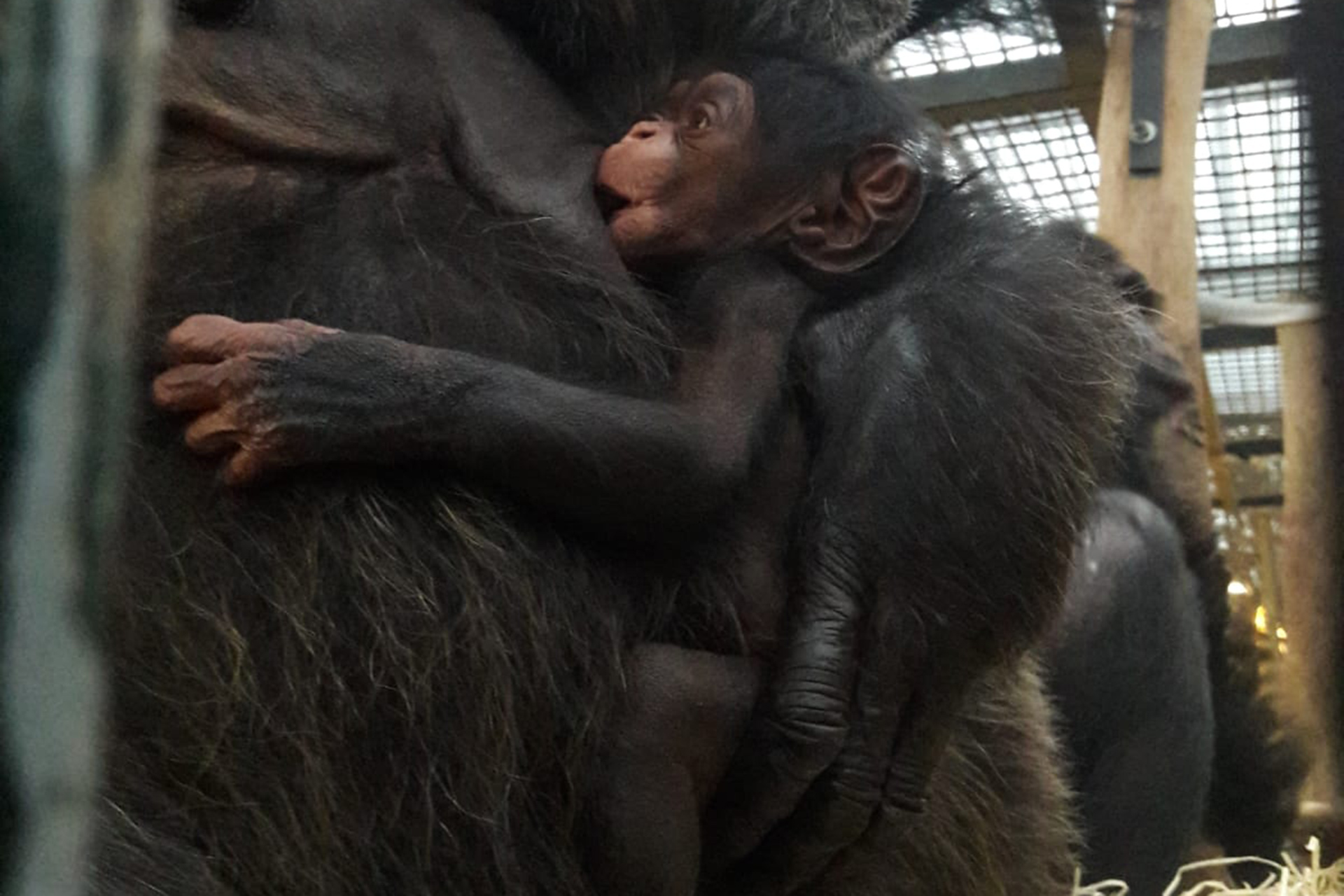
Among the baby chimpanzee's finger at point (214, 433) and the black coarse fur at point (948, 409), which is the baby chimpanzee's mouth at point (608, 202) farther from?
the baby chimpanzee's finger at point (214, 433)

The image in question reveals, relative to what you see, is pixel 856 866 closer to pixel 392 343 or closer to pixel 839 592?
pixel 839 592

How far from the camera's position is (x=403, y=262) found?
0.91m

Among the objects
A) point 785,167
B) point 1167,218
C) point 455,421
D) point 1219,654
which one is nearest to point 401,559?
point 455,421

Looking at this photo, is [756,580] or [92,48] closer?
[92,48]

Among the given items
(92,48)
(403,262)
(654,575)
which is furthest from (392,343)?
(92,48)

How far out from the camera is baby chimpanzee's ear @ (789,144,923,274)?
102 centimetres

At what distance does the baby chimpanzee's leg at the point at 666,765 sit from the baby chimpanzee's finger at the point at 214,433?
247 millimetres

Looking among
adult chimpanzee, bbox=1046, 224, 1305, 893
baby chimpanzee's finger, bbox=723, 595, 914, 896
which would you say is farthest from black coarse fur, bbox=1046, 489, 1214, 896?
baby chimpanzee's finger, bbox=723, 595, 914, 896

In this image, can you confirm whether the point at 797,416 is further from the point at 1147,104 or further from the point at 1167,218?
the point at 1167,218

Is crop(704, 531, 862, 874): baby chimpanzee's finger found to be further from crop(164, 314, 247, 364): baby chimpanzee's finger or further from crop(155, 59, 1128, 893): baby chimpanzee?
crop(164, 314, 247, 364): baby chimpanzee's finger

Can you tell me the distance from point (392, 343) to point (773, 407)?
24cm

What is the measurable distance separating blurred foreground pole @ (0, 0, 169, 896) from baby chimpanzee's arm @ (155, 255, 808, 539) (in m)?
0.56

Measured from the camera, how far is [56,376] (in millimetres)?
234

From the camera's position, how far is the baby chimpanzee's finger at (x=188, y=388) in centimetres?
80
